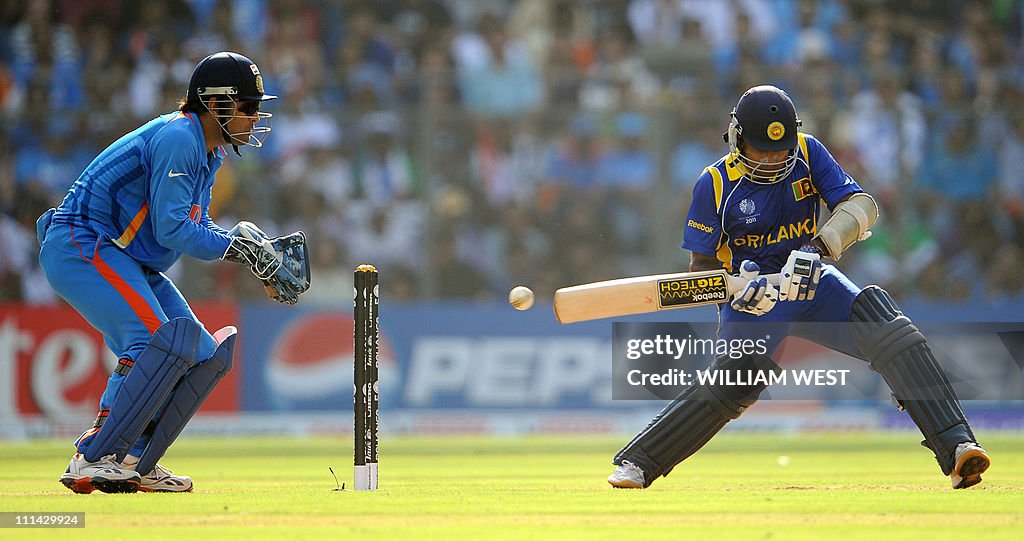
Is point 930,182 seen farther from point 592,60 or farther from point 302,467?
point 302,467

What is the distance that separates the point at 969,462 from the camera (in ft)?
20.1

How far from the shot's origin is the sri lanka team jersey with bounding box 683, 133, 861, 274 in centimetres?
677

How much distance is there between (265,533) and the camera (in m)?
4.93

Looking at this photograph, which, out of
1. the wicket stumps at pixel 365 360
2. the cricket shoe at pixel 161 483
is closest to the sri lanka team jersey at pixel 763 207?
the wicket stumps at pixel 365 360

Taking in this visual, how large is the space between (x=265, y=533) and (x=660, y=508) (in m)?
1.64

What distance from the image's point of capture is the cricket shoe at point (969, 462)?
6.11 meters

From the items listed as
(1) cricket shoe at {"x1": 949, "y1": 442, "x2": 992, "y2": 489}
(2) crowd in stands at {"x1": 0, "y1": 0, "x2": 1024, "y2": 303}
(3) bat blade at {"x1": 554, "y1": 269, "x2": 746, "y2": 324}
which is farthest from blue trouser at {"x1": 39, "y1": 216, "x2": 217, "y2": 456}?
(2) crowd in stands at {"x1": 0, "y1": 0, "x2": 1024, "y2": 303}

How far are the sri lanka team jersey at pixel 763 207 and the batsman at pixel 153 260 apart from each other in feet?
6.26

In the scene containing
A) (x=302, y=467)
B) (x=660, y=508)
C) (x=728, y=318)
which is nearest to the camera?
(x=660, y=508)

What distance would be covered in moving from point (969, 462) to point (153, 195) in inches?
147

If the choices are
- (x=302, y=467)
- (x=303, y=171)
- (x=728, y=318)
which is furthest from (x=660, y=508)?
(x=303, y=171)

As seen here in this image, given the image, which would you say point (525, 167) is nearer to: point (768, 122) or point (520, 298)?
point (768, 122)

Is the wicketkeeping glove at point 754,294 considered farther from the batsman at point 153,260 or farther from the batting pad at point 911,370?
the batsman at point 153,260

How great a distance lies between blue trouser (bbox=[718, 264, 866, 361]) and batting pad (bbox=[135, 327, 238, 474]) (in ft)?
7.89
